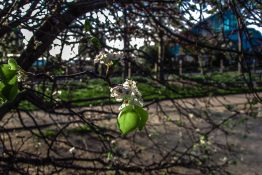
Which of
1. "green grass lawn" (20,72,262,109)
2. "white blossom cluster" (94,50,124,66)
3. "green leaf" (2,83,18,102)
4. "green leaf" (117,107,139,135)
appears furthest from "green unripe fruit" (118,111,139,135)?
"green grass lawn" (20,72,262,109)

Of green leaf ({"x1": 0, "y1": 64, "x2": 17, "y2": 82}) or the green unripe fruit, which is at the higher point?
green leaf ({"x1": 0, "y1": 64, "x2": 17, "y2": 82})

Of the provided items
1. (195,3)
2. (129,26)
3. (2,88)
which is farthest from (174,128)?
(2,88)

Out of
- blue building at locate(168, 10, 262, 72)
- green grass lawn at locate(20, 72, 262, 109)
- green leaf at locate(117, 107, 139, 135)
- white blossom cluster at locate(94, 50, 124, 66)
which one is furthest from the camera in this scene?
green grass lawn at locate(20, 72, 262, 109)

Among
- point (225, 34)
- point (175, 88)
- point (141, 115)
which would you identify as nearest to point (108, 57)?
point (141, 115)

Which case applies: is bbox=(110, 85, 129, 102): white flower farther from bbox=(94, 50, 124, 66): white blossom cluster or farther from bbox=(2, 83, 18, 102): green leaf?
bbox=(94, 50, 124, 66): white blossom cluster

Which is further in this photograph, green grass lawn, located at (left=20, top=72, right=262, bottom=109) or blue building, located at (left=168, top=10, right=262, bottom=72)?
green grass lawn, located at (left=20, top=72, right=262, bottom=109)

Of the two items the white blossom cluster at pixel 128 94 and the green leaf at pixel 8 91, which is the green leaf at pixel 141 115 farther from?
the green leaf at pixel 8 91

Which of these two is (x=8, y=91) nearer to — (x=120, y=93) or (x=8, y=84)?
(x=8, y=84)

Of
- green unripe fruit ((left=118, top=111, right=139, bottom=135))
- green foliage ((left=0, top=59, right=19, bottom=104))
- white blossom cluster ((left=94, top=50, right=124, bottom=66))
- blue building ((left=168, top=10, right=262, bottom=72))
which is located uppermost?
blue building ((left=168, top=10, right=262, bottom=72))

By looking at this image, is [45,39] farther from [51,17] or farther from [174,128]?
[174,128]
